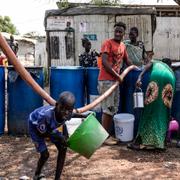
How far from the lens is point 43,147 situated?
188 inches

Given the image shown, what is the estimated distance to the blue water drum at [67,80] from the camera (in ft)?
Result: 22.5

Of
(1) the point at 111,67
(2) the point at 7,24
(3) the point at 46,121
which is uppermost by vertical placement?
(2) the point at 7,24

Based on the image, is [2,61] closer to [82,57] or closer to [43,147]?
[82,57]

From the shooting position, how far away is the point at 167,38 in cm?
1492

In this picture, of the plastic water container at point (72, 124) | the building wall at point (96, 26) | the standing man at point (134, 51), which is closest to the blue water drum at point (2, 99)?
the plastic water container at point (72, 124)

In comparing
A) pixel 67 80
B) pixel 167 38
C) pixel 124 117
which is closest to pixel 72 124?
pixel 124 117

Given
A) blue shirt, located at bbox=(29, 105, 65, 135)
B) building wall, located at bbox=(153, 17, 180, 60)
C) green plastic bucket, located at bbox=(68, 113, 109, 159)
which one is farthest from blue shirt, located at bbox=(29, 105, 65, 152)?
building wall, located at bbox=(153, 17, 180, 60)

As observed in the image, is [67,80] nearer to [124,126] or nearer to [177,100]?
[124,126]

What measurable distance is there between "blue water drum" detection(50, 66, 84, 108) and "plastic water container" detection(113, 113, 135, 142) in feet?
2.42

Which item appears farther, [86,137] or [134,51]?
[134,51]

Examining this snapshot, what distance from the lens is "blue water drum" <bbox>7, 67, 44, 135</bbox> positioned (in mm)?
6812

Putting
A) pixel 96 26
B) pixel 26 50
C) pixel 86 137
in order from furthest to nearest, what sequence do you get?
pixel 26 50 < pixel 96 26 < pixel 86 137

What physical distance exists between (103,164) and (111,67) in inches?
57.0

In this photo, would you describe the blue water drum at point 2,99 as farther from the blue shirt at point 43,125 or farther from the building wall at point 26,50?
the building wall at point 26,50
